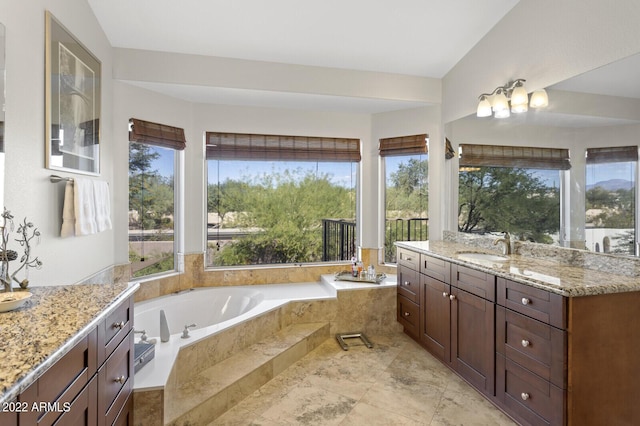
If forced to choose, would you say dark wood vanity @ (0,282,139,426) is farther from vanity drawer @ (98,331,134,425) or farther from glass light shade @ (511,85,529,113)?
glass light shade @ (511,85,529,113)

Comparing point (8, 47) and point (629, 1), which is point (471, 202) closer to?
point (629, 1)

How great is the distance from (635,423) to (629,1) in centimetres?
230

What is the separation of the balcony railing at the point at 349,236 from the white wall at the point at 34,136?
2.45 m

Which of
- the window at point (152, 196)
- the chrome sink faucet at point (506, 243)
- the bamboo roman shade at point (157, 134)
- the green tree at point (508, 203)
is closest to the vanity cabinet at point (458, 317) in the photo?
the chrome sink faucet at point (506, 243)

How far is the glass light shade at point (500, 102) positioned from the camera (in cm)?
280

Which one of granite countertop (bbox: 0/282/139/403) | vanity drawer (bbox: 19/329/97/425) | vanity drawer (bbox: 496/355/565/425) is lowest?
vanity drawer (bbox: 496/355/565/425)

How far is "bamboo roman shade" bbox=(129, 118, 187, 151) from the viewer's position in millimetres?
3170

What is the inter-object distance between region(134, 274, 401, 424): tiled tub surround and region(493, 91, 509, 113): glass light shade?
1898 mm

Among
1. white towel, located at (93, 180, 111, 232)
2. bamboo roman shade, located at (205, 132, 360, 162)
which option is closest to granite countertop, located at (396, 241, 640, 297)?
bamboo roman shade, located at (205, 132, 360, 162)

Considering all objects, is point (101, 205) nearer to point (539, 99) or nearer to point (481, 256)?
point (481, 256)

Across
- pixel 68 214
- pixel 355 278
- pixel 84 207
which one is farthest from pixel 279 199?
pixel 68 214

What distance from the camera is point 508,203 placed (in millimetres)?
2895

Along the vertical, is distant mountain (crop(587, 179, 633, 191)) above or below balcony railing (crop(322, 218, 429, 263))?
above

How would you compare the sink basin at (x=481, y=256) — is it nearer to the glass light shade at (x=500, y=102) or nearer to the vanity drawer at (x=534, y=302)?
the vanity drawer at (x=534, y=302)
